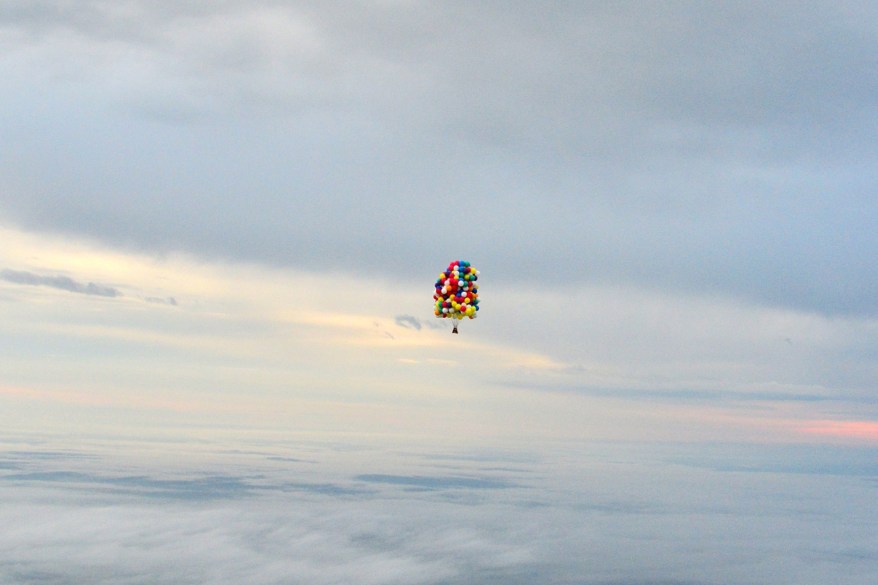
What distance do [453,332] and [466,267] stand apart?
7.59 meters

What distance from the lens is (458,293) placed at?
94.4 metres

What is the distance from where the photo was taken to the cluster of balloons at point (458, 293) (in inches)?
3706

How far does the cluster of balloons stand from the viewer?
94125 millimetres

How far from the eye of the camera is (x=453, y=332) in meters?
91.7

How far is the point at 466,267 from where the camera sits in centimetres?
9519

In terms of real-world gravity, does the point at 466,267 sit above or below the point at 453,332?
above
